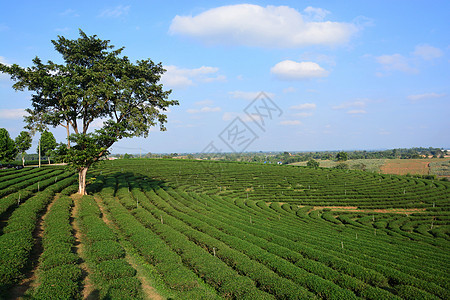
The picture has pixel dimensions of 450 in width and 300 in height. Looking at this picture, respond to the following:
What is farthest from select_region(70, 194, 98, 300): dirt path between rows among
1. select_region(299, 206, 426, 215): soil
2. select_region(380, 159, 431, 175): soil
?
select_region(380, 159, 431, 175): soil

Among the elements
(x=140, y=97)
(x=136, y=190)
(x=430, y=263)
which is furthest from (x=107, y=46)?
(x=430, y=263)

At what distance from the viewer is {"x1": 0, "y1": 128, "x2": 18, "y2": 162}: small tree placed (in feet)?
172

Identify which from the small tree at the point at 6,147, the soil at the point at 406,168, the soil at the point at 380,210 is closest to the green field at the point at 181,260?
the soil at the point at 380,210

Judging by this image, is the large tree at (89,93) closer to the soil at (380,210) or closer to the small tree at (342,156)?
the soil at (380,210)

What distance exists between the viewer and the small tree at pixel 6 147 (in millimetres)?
52531

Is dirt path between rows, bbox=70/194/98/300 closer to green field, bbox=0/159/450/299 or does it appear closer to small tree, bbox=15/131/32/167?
green field, bbox=0/159/450/299

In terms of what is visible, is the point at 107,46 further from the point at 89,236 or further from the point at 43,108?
the point at 89,236

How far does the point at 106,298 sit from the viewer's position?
890cm

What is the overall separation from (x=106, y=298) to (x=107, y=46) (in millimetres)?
26288

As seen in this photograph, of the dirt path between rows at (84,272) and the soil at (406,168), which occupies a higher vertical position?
the dirt path between rows at (84,272)

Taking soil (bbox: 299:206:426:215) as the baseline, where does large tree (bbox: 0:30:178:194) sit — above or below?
above

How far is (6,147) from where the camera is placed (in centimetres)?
5375

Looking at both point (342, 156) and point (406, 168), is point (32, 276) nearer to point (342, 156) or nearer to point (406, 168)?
point (406, 168)

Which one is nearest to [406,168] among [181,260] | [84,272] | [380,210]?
[380,210]
